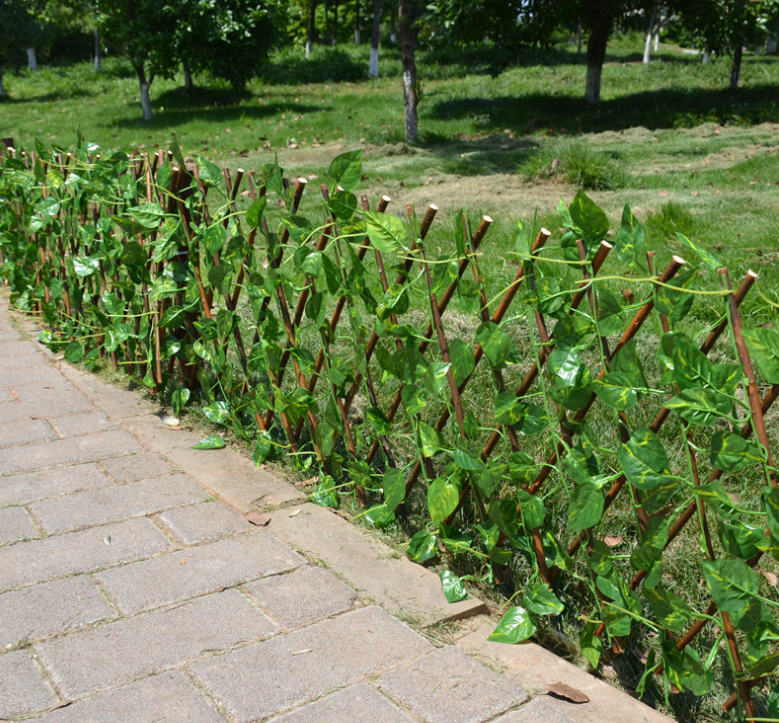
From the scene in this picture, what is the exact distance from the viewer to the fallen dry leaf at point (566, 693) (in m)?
1.91

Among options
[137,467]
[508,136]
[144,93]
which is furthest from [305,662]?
[144,93]

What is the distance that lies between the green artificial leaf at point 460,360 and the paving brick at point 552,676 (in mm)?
721

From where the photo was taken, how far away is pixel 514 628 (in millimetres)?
2141

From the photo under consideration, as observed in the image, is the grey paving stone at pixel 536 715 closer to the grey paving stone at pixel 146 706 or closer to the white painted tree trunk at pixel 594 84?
the grey paving stone at pixel 146 706

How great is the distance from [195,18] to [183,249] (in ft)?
56.9

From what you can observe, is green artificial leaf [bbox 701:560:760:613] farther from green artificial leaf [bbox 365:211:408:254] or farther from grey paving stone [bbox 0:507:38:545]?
grey paving stone [bbox 0:507:38:545]

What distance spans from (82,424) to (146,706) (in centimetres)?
211

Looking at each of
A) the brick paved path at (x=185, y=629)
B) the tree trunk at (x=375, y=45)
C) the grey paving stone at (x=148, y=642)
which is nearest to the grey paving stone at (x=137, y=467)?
the brick paved path at (x=185, y=629)

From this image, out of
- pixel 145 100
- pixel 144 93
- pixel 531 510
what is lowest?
pixel 531 510

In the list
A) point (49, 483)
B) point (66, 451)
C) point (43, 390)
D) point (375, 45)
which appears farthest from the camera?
point (375, 45)

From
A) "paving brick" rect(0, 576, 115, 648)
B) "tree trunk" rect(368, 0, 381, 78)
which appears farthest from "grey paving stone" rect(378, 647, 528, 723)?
"tree trunk" rect(368, 0, 381, 78)

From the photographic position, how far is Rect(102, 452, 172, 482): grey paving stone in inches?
124

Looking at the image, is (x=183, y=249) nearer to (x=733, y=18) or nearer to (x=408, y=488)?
(x=408, y=488)

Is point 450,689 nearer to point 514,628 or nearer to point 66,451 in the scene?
point 514,628
